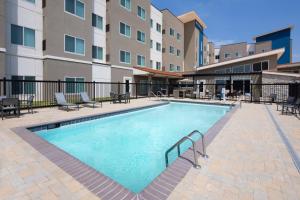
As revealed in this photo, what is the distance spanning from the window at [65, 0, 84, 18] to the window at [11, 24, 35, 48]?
3.75 metres

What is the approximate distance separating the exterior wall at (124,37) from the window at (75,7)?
348 cm

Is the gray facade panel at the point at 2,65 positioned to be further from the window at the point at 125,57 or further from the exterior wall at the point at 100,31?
the window at the point at 125,57

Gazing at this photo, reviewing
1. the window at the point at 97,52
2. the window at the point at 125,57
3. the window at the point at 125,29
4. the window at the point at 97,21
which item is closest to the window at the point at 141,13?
the window at the point at 125,29

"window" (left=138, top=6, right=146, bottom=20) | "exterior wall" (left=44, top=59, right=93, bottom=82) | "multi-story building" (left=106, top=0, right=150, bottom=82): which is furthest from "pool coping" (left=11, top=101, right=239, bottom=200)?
"window" (left=138, top=6, right=146, bottom=20)

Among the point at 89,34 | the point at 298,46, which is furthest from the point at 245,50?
the point at 89,34

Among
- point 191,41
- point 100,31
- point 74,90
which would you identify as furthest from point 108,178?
point 191,41

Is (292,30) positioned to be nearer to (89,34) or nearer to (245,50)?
(245,50)

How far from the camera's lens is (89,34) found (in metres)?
17.3

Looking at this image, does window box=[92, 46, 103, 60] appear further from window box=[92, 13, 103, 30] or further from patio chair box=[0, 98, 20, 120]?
patio chair box=[0, 98, 20, 120]

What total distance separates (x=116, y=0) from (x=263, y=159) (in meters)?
21.5

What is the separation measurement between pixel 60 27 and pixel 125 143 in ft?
43.8

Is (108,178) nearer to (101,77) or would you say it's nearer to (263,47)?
(101,77)

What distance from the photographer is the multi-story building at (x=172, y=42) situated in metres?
30.0

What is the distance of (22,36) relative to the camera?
13.3 m
